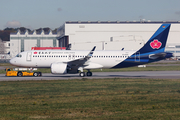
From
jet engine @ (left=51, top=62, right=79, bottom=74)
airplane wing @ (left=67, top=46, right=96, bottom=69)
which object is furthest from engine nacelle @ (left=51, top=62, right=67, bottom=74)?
airplane wing @ (left=67, top=46, right=96, bottom=69)

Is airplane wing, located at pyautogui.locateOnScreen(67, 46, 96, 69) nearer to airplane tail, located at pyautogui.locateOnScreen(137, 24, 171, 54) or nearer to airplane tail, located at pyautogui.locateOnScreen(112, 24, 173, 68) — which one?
airplane tail, located at pyautogui.locateOnScreen(112, 24, 173, 68)

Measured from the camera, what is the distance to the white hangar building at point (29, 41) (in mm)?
141625

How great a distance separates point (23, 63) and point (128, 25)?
2883 inches

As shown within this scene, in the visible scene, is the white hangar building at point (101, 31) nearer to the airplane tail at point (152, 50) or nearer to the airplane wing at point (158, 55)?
the airplane tail at point (152, 50)

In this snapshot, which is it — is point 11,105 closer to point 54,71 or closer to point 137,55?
point 54,71

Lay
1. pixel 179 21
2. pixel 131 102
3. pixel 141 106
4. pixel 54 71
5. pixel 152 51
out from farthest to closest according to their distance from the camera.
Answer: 1. pixel 179 21
2. pixel 152 51
3. pixel 54 71
4. pixel 131 102
5. pixel 141 106

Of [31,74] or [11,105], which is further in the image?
[31,74]

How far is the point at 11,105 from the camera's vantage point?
48.0 feet

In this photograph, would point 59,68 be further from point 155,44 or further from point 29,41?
point 29,41

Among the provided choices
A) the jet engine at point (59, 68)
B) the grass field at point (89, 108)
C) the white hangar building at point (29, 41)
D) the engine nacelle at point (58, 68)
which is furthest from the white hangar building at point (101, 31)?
the grass field at point (89, 108)

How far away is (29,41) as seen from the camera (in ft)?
465

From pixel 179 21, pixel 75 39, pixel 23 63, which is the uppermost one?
pixel 179 21

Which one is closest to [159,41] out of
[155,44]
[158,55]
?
[155,44]

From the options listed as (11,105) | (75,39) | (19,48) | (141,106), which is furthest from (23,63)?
(19,48)
